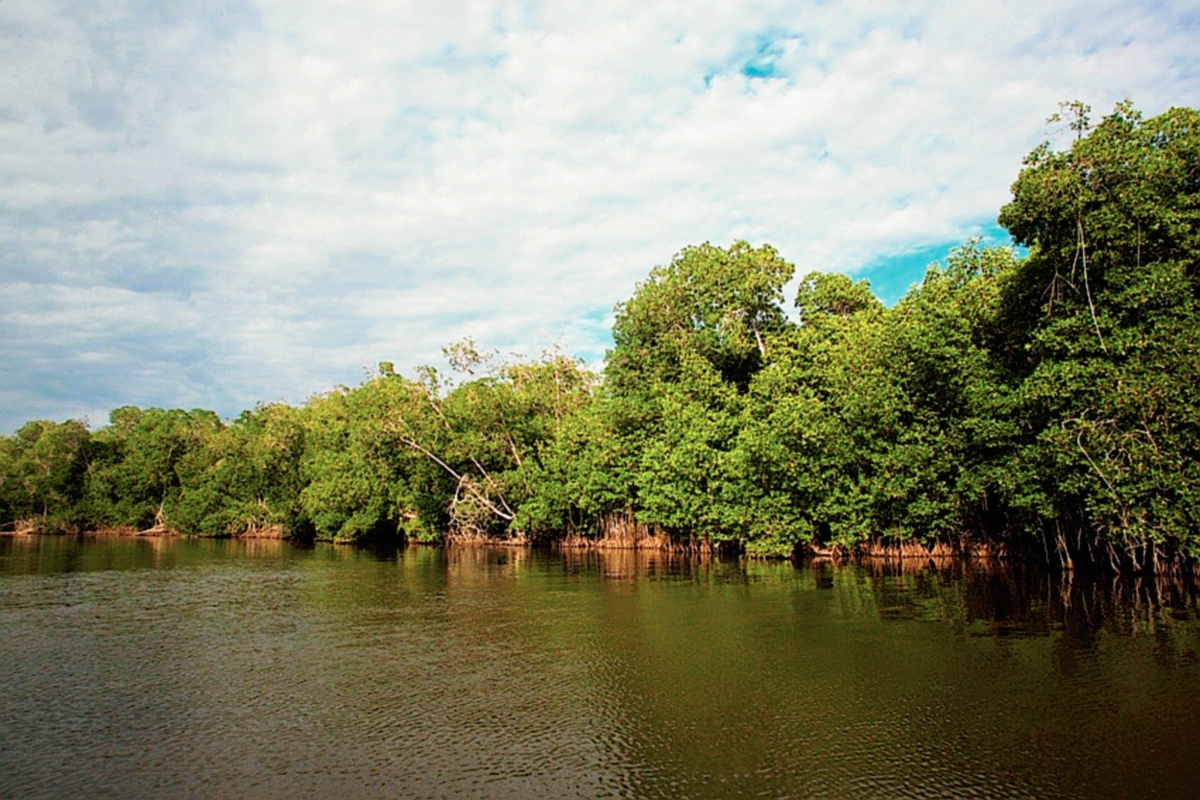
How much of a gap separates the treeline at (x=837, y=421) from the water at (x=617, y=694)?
468 centimetres

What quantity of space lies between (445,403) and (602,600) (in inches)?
1253

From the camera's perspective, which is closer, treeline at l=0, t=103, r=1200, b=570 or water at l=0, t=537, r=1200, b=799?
water at l=0, t=537, r=1200, b=799

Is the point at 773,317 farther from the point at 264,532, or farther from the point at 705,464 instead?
the point at 264,532

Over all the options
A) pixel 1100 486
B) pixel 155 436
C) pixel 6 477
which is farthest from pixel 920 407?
pixel 6 477

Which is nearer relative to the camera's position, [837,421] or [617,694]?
[617,694]

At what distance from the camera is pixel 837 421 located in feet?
106

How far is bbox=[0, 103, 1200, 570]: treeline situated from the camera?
2105 centimetres

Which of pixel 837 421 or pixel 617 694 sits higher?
pixel 837 421

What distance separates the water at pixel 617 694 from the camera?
8.94 meters

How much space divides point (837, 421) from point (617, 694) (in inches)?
890

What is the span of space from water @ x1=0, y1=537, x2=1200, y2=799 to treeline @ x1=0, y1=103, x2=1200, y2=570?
184 inches

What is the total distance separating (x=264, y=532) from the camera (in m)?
67.1

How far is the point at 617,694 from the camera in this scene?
40.8ft

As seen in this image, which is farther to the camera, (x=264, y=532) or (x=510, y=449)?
(x=264, y=532)
